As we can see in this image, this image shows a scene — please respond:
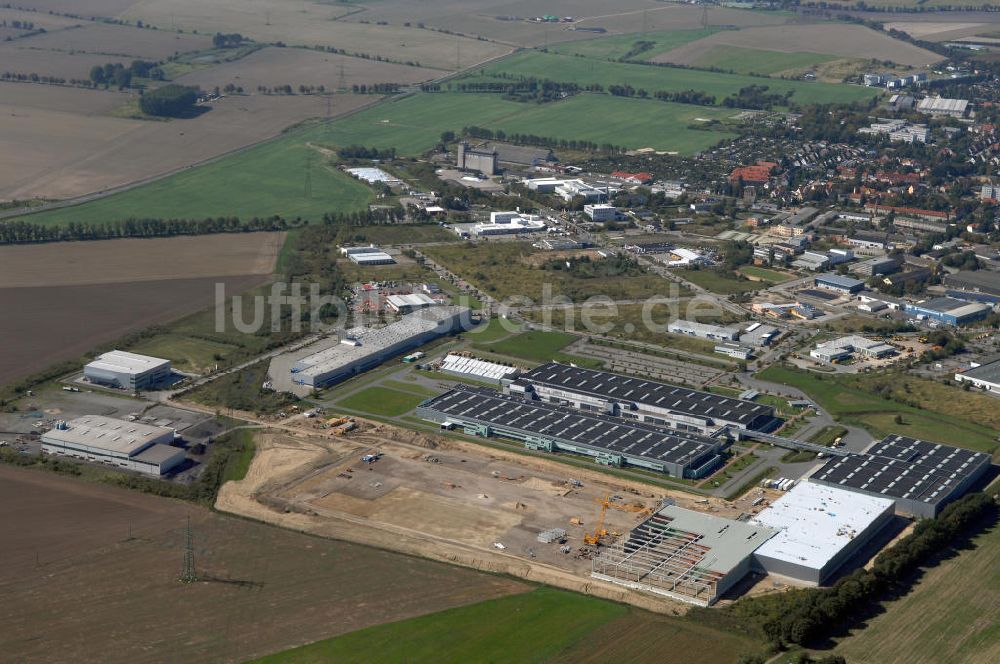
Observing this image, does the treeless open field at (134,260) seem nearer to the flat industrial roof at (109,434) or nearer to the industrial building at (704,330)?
the flat industrial roof at (109,434)

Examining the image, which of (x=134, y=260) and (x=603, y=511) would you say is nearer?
(x=603, y=511)

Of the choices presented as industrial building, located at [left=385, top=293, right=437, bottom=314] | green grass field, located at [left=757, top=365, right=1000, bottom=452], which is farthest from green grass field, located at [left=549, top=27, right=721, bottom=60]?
green grass field, located at [left=757, top=365, right=1000, bottom=452]

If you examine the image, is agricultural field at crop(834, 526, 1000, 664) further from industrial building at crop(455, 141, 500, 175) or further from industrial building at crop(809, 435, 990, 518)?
industrial building at crop(455, 141, 500, 175)

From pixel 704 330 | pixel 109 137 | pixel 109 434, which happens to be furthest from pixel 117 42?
pixel 109 434

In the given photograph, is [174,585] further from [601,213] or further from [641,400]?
[601,213]

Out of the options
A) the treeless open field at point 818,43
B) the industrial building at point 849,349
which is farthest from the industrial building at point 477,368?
the treeless open field at point 818,43

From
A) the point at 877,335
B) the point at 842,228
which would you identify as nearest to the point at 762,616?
the point at 877,335
